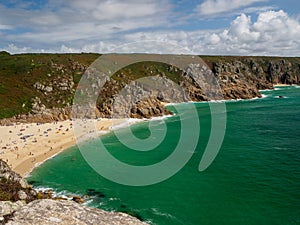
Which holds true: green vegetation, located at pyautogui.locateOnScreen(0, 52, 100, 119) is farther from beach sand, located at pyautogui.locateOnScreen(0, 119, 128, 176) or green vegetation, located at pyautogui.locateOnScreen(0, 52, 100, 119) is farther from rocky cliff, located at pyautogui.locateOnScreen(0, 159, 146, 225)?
rocky cliff, located at pyautogui.locateOnScreen(0, 159, 146, 225)

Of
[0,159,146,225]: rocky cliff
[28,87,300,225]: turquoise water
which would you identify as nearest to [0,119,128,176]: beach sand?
[28,87,300,225]: turquoise water

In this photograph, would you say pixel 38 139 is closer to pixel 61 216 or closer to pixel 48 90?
pixel 48 90

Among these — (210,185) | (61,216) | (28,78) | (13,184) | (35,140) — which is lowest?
(210,185)

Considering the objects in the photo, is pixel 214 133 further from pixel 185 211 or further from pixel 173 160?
pixel 185 211

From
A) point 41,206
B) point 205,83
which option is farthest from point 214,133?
point 205,83

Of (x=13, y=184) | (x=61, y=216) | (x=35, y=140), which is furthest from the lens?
(x=35, y=140)

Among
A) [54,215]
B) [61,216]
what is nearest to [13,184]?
[54,215]

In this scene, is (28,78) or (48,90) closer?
(48,90)
